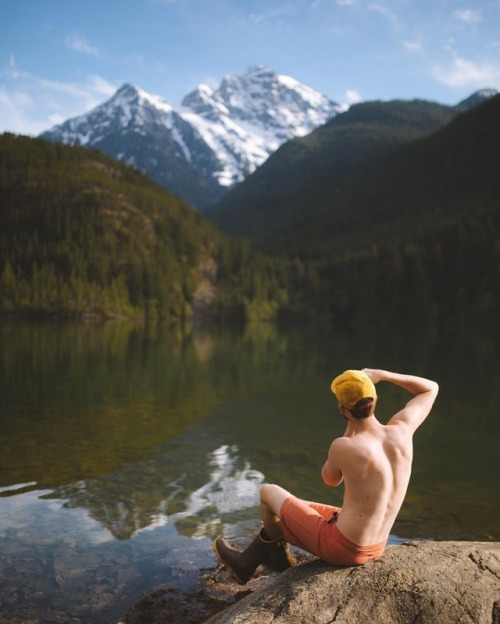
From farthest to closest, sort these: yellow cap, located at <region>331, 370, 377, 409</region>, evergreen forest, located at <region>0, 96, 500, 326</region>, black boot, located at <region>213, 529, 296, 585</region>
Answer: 1. evergreen forest, located at <region>0, 96, 500, 326</region>
2. black boot, located at <region>213, 529, 296, 585</region>
3. yellow cap, located at <region>331, 370, 377, 409</region>

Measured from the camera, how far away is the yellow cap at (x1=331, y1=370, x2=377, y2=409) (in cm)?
552

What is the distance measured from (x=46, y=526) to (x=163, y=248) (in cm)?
14966

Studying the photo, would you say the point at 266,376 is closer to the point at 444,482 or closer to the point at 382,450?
the point at 444,482

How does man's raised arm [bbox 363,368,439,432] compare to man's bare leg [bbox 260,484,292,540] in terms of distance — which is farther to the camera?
man's bare leg [bbox 260,484,292,540]

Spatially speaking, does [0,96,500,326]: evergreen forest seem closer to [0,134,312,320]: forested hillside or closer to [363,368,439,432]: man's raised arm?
[0,134,312,320]: forested hillside

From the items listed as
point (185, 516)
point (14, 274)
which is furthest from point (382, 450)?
point (14, 274)

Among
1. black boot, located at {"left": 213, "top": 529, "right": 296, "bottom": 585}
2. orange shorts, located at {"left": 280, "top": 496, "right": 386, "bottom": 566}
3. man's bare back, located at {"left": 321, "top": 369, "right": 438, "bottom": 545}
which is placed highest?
man's bare back, located at {"left": 321, "top": 369, "right": 438, "bottom": 545}

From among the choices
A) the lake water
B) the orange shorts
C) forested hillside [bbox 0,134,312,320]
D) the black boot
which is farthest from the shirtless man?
forested hillside [bbox 0,134,312,320]

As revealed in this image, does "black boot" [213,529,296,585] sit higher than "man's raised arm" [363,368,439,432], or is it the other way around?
"man's raised arm" [363,368,439,432]

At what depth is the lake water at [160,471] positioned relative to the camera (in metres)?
8.34

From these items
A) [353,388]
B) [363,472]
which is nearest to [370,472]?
[363,472]

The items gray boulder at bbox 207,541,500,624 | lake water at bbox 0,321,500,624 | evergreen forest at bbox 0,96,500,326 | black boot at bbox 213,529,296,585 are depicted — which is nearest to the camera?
gray boulder at bbox 207,541,500,624

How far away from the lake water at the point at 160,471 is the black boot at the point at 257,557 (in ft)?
3.56

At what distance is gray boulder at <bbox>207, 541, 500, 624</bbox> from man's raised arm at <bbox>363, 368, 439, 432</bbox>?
142 centimetres
